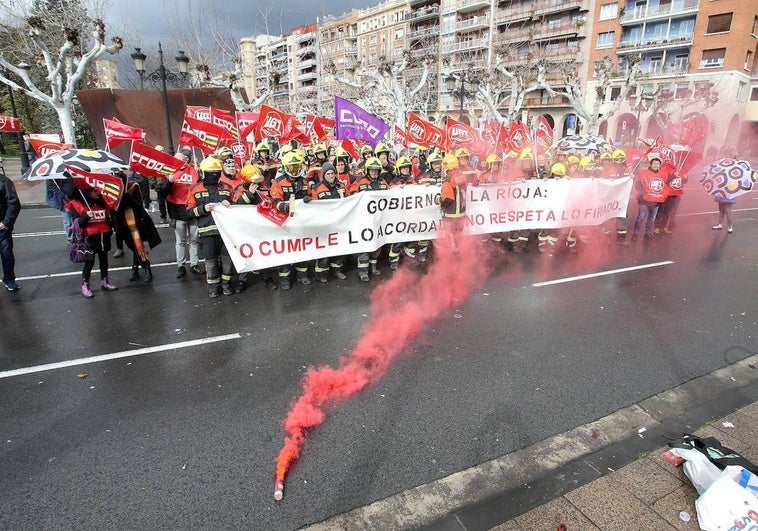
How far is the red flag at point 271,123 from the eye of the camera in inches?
418

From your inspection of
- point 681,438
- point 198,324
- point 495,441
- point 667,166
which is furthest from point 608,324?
point 667,166

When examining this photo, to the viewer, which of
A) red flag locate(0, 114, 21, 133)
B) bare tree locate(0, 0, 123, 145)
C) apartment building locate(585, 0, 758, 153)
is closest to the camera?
bare tree locate(0, 0, 123, 145)

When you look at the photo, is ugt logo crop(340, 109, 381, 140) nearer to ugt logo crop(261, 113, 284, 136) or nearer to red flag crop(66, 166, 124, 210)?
ugt logo crop(261, 113, 284, 136)

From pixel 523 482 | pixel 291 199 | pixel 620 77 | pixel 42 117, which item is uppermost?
pixel 620 77

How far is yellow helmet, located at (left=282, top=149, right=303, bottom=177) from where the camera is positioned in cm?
665

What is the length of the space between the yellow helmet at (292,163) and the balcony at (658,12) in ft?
152

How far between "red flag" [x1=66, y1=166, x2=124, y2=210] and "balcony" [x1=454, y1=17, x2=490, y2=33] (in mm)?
54958

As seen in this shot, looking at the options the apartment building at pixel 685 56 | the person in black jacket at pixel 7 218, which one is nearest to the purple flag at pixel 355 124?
the person in black jacket at pixel 7 218

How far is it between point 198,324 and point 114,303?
1.59m

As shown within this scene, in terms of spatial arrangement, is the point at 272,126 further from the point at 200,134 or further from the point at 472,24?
the point at 472,24

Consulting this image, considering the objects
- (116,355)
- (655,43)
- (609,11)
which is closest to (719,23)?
(655,43)

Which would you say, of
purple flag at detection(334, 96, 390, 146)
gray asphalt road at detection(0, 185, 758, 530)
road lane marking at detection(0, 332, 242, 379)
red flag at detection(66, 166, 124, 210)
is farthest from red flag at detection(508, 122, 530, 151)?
road lane marking at detection(0, 332, 242, 379)

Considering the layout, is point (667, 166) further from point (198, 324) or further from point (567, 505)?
point (198, 324)

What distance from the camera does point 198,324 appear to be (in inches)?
211
